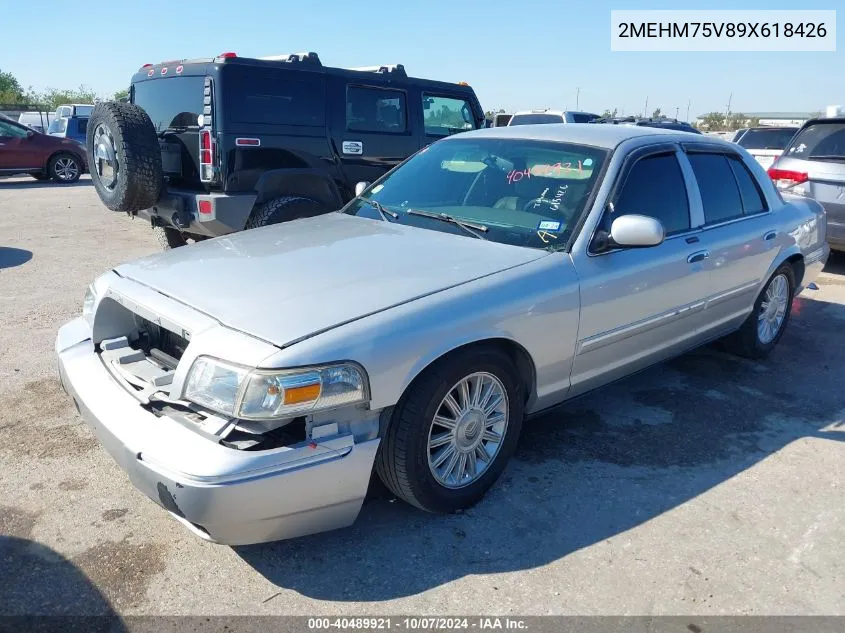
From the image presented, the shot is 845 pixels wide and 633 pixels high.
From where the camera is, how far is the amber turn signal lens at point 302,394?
239 cm

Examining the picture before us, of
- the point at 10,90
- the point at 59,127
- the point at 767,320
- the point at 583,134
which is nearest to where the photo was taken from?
the point at 583,134

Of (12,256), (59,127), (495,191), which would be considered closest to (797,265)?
(495,191)

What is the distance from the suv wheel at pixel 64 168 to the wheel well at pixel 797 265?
15863 mm

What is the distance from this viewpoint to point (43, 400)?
404 cm

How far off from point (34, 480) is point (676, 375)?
12.8 feet

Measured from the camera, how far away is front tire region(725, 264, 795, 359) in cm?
495

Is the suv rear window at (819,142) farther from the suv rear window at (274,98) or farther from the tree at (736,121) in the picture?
the tree at (736,121)

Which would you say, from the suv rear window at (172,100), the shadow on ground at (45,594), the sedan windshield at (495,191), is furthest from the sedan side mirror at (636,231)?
the suv rear window at (172,100)

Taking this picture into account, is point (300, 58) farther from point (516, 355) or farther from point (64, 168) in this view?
point (64, 168)

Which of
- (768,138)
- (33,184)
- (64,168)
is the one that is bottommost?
(33,184)

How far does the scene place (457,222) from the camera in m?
3.63

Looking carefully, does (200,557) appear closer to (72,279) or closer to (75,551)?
(75,551)

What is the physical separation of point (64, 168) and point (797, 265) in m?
15.9

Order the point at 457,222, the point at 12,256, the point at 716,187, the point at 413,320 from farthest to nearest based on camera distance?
1. the point at 12,256
2. the point at 716,187
3. the point at 457,222
4. the point at 413,320
